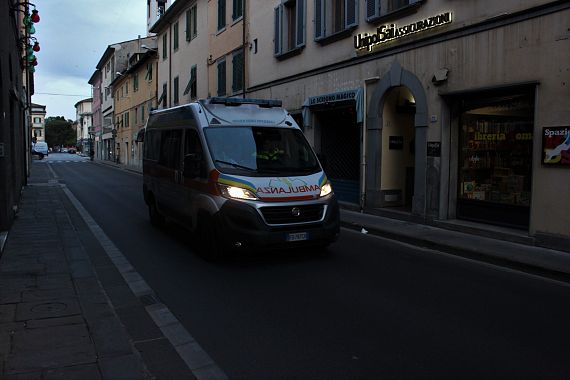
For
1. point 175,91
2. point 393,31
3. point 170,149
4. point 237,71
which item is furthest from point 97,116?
point 170,149

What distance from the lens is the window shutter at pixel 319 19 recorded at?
1552cm

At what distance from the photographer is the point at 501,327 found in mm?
4945

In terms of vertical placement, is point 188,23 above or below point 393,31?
above

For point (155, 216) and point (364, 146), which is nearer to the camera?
point (155, 216)

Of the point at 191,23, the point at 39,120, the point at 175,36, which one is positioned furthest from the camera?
the point at 39,120

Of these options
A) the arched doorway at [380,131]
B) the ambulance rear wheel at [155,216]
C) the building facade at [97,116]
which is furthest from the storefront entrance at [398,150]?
the building facade at [97,116]

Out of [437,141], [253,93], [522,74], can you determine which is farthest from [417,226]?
[253,93]

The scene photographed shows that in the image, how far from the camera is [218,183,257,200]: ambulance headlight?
7188mm

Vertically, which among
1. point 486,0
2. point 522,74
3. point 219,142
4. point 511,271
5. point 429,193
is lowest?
point 511,271

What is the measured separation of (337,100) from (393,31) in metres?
2.88

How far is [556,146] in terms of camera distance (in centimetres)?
870

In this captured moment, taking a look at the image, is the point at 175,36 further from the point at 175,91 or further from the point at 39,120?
the point at 39,120

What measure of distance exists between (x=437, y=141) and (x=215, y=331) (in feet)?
26.0

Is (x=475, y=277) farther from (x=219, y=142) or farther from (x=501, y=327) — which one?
(x=219, y=142)
